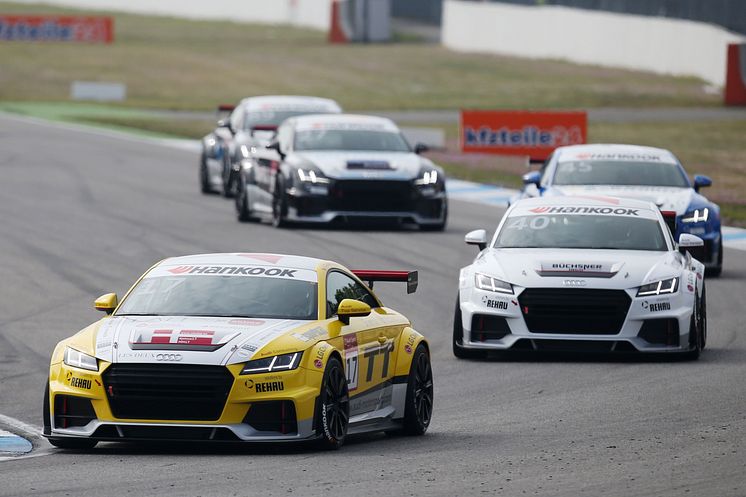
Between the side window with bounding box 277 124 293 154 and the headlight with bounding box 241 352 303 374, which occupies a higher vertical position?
the headlight with bounding box 241 352 303 374

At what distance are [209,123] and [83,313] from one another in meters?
29.8

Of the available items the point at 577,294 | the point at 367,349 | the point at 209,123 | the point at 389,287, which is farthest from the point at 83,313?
the point at 209,123

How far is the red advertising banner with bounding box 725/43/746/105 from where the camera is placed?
175 feet

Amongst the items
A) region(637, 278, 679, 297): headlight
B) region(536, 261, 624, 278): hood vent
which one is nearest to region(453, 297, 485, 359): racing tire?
region(536, 261, 624, 278): hood vent

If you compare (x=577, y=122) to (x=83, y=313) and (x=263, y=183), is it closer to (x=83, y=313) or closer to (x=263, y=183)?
(x=263, y=183)

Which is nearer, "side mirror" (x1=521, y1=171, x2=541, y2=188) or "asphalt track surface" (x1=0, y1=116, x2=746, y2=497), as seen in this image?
"asphalt track surface" (x1=0, y1=116, x2=746, y2=497)

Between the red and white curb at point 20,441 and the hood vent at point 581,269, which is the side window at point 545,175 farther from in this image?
the red and white curb at point 20,441

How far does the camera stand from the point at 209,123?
1836 inches

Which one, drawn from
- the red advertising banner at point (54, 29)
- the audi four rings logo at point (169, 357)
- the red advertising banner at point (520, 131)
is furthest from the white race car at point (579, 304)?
the red advertising banner at point (54, 29)

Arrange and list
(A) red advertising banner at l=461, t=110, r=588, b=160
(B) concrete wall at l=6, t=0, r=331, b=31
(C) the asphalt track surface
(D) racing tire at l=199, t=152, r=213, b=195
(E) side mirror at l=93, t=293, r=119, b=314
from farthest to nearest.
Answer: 1. (B) concrete wall at l=6, t=0, r=331, b=31
2. (A) red advertising banner at l=461, t=110, r=588, b=160
3. (D) racing tire at l=199, t=152, r=213, b=195
4. (E) side mirror at l=93, t=293, r=119, b=314
5. (C) the asphalt track surface

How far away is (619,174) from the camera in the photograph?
833 inches

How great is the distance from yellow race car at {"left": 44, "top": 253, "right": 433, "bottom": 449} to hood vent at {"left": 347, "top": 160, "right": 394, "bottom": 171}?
12918mm

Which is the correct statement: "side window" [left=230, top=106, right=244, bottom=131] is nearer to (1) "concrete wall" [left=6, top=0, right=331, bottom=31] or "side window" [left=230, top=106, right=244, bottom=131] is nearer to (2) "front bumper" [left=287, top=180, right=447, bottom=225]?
(2) "front bumper" [left=287, top=180, right=447, bottom=225]

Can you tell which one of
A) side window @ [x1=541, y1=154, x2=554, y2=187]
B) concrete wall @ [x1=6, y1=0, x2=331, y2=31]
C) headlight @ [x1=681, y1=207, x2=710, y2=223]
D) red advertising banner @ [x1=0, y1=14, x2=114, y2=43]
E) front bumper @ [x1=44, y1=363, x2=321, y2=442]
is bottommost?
concrete wall @ [x1=6, y1=0, x2=331, y2=31]
